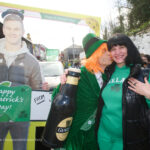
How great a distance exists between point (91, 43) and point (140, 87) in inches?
27.7

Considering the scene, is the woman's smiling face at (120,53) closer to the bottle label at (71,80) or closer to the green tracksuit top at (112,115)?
the green tracksuit top at (112,115)

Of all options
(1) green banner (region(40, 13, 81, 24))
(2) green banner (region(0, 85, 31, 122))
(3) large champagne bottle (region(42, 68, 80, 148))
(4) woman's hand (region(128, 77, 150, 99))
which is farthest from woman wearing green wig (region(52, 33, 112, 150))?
(1) green banner (region(40, 13, 81, 24))

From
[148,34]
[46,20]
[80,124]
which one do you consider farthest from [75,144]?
[148,34]

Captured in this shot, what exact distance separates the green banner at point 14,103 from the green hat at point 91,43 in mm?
781

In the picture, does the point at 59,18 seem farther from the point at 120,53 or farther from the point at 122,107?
the point at 122,107

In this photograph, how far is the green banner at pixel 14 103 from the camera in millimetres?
1629

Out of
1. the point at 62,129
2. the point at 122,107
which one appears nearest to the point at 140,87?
the point at 122,107

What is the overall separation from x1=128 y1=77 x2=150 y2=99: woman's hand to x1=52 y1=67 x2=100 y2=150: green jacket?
0.37m

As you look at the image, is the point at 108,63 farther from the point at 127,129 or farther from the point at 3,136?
the point at 3,136

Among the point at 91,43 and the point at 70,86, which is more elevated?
the point at 91,43

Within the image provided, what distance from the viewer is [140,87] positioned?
3.46 ft

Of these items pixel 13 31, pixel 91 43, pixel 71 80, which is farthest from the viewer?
pixel 13 31

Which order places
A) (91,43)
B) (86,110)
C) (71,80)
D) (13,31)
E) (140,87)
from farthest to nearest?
Answer: (13,31), (91,43), (86,110), (71,80), (140,87)

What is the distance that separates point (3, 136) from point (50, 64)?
63.7 inches
